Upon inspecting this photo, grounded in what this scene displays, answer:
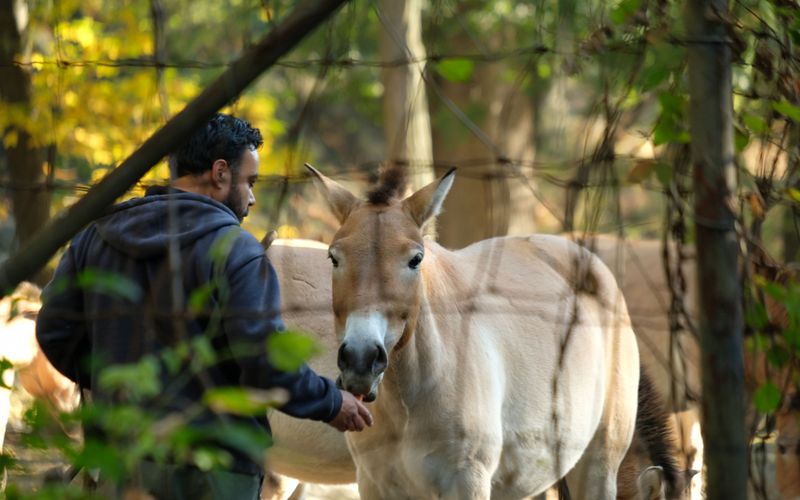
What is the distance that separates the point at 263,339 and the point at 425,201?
1579 millimetres

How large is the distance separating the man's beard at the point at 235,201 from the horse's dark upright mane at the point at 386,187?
2.94ft

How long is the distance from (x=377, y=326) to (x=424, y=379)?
2.39 ft

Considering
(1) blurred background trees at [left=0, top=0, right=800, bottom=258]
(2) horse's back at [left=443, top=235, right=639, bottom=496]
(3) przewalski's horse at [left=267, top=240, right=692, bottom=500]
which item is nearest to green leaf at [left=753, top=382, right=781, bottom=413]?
(1) blurred background trees at [left=0, top=0, right=800, bottom=258]

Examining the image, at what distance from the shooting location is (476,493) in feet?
16.4

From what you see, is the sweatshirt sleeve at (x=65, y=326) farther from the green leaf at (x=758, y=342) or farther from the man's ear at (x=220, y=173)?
the green leaf at (x=758, y=342)

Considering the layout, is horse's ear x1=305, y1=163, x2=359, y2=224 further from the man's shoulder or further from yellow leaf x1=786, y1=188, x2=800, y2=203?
yellow leaf x1=786, y1=188, x2=800, y2=203

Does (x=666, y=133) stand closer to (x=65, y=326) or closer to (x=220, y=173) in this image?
(x=220, y=173)

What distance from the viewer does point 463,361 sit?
515 cm

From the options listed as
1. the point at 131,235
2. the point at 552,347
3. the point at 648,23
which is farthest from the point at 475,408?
the point at 648,23

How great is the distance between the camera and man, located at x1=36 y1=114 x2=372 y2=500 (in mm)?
3588

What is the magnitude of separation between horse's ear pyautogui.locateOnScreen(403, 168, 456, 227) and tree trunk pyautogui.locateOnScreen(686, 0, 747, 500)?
2.23 metres

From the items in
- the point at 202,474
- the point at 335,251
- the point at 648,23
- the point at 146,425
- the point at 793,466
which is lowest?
the point at 793,466

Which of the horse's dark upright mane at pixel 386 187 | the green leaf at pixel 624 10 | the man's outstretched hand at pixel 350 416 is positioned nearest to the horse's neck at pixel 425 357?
the horse's dark upright mane at pixel 386 187

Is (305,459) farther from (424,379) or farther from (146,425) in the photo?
(146,425)
